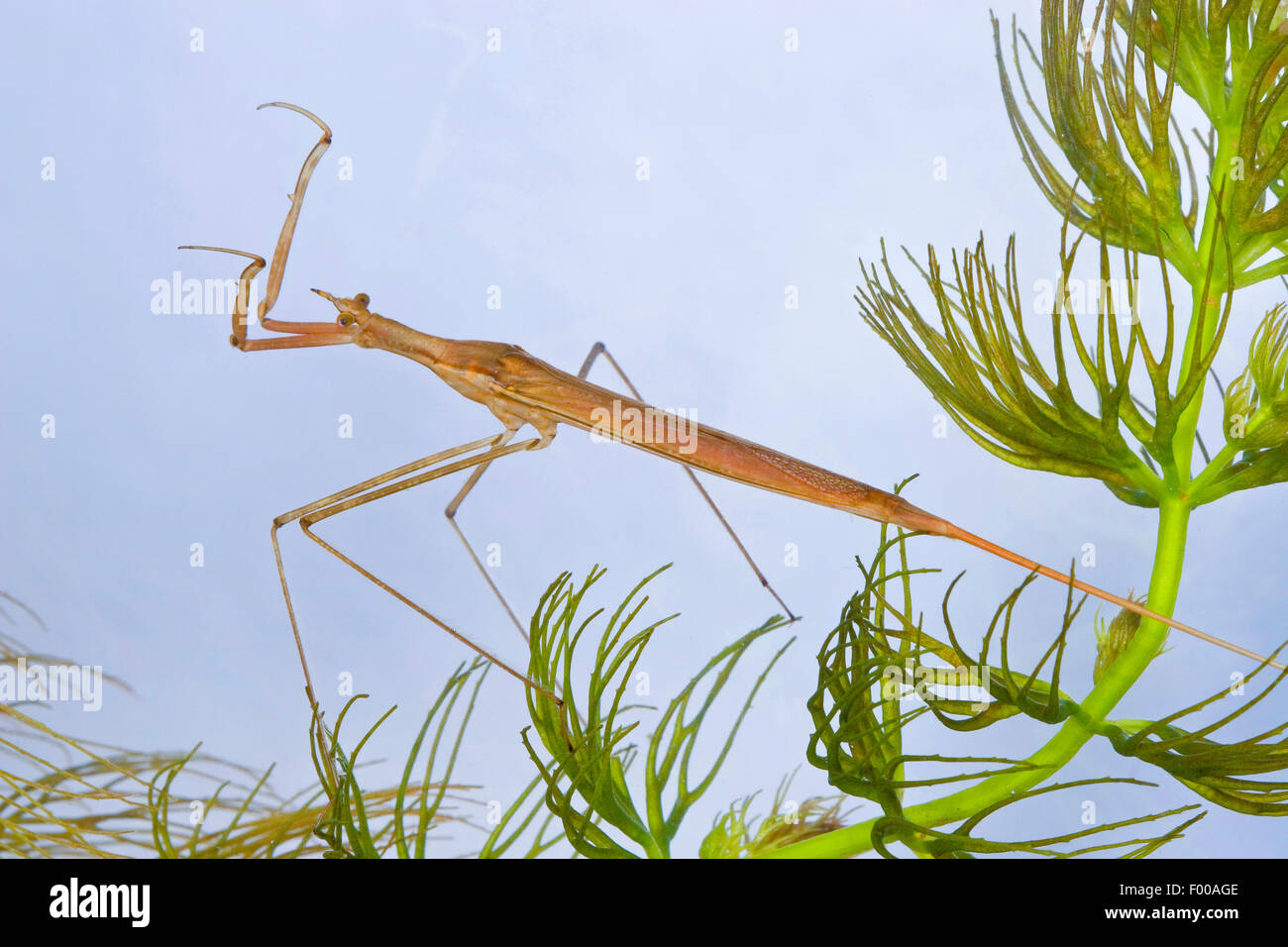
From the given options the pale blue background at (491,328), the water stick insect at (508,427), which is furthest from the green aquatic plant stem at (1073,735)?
the pale blue background at (491,328)

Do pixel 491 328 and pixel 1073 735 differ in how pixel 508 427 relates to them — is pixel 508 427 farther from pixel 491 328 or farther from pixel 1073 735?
pixel 1073 735

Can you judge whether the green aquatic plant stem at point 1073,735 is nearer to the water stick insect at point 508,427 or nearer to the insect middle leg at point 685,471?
the water stick insect at point 508,427

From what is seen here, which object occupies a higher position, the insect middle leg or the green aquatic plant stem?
the insect middle leg

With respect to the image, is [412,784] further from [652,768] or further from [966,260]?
[966,260]

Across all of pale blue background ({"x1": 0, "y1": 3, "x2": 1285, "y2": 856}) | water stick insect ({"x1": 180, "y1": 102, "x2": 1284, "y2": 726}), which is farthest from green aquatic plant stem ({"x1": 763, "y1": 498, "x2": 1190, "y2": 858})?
pale blue background ({"x1": 0, "y1": 3, "x2": 1285, "y2": 856})

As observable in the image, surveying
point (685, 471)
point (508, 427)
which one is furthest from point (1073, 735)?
point (508, 427)

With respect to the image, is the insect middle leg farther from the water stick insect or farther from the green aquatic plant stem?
the green aquatic plant stem
